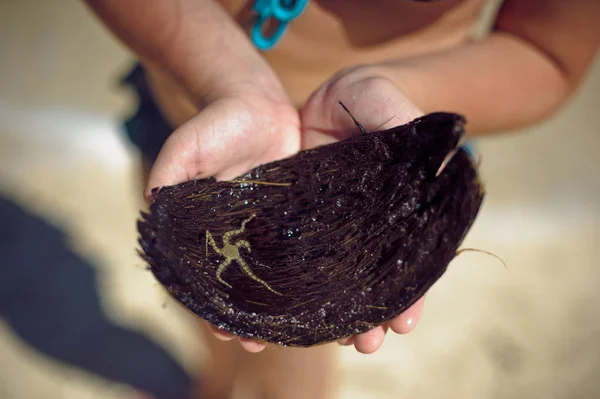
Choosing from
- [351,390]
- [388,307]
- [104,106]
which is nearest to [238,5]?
[388,307]

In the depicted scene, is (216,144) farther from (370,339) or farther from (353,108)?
(370,339)

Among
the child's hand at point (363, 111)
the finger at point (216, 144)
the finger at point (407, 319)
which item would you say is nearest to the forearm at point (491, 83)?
the child's hand at point (363, 111)

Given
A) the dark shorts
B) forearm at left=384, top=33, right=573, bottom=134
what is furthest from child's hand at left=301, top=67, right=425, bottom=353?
the dark shorts

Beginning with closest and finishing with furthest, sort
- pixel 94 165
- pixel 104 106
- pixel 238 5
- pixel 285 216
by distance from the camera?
pixel 285 216, pixel 238 5, pixel 94 165, pixel 104 106

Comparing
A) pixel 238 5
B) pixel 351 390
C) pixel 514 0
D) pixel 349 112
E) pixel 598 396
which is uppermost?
pixel 238 5

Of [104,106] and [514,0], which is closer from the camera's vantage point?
[514,0]

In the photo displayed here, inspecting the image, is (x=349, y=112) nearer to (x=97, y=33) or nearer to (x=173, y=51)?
(x=173, y=51)
